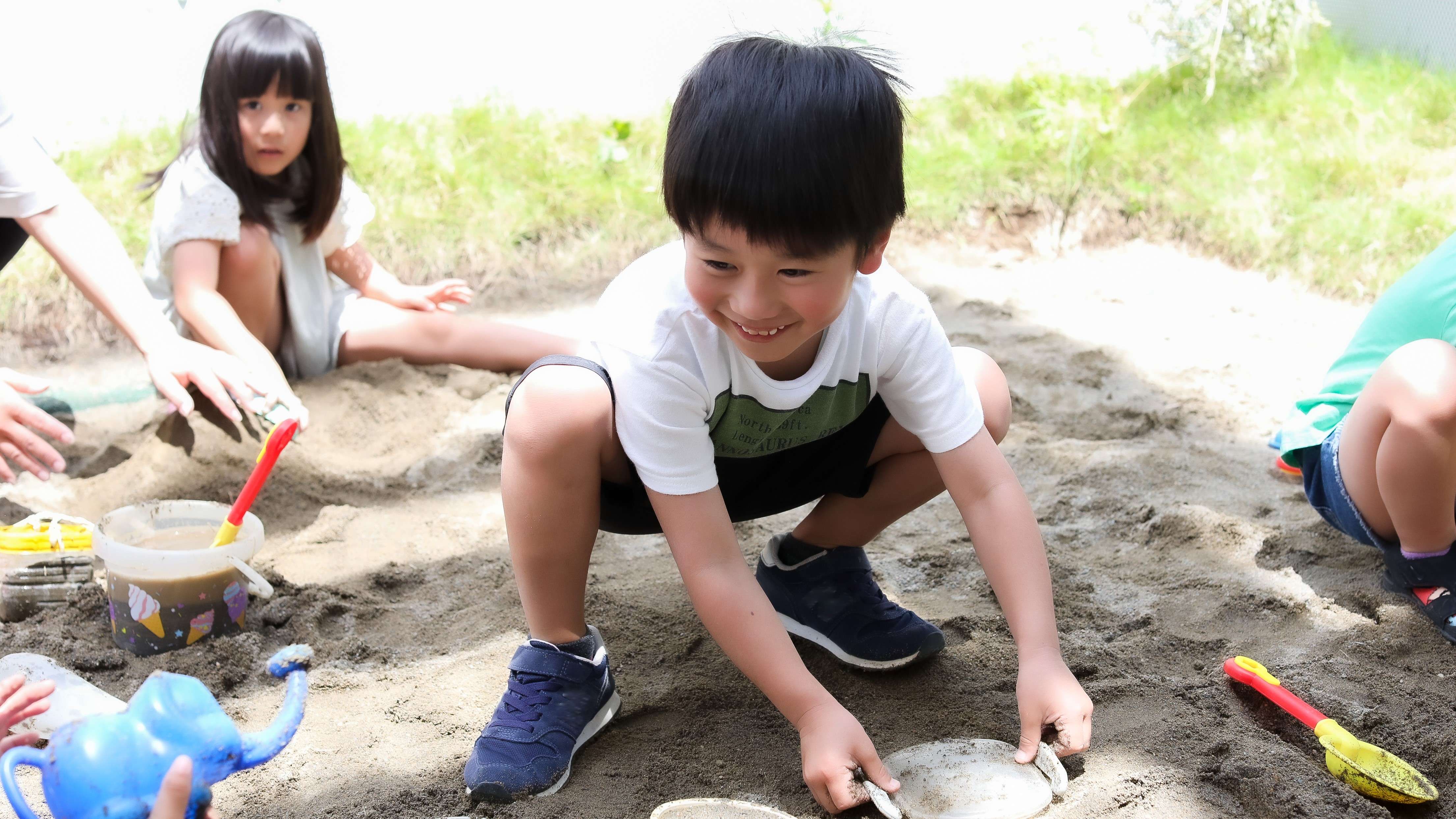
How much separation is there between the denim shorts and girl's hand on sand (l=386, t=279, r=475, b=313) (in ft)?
5.88

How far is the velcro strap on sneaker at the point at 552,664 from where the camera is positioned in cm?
139

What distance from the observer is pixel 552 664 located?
140 cm

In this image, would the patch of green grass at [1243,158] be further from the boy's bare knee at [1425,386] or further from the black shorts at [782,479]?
the black shorts at [782,479]

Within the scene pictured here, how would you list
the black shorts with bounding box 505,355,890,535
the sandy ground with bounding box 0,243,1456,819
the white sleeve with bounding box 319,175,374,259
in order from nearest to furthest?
the sandy ground with bounding box 0,243,1456,819 < the black shorts with bounding box 505,355,890,535 < the white sleeve with bounding box 319,175,374,259

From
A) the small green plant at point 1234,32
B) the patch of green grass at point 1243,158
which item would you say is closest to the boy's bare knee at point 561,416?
the patch of green grass at point 1243,158

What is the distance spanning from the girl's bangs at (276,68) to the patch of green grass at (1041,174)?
785mm

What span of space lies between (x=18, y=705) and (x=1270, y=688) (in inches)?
51.9

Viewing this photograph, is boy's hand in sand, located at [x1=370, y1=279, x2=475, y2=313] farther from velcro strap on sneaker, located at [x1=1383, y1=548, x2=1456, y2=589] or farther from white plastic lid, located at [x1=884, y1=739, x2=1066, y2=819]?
velcro strap on sneaker, located at [x1=1383, y1=548, x2=1456, y2=589]

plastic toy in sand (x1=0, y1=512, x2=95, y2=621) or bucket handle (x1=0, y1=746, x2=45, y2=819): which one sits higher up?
bucket handle (x1=0, y1=746, x2=45, y2=819)

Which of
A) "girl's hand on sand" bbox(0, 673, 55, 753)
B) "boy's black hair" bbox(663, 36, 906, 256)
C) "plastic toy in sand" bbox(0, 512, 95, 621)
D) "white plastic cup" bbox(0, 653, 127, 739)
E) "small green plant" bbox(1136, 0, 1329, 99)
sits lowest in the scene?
"plastic toy in sand" bbox(0, 512, 95, 621)

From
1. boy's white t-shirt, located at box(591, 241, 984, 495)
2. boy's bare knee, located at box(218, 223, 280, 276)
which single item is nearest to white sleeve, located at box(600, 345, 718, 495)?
boy's white t-shirt, located at box(591, 241, 984, 495)

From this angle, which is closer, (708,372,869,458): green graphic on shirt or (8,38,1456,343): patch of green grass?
(708,372,869,458): green graphic on shirt

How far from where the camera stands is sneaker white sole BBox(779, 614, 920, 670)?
1.53 m

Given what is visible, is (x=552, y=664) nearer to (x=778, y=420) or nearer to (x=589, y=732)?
(x=589, y=732)
